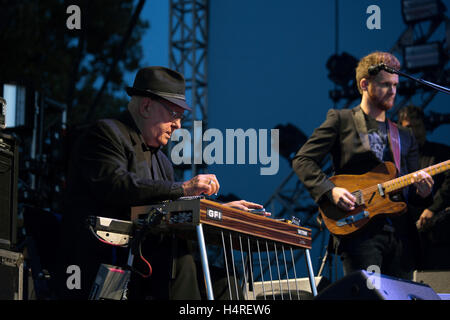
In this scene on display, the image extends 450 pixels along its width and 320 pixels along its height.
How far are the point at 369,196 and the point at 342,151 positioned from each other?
36 centimetres

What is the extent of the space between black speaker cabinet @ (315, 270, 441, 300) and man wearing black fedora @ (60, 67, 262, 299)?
0.65 metres

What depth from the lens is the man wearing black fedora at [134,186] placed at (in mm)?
2633

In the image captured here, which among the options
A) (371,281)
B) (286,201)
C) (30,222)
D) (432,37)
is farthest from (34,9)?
(371,281)

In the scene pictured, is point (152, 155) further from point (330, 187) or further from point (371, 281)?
point (371, 281)

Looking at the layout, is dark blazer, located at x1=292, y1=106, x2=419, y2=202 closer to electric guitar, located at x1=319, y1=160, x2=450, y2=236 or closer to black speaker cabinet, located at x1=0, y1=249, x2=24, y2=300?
electric guitar, located at x1=319, y1=160, x2=450, y2=236

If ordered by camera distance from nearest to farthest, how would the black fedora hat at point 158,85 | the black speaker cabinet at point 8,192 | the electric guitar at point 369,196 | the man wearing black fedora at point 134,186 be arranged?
the man wearing black fedora at point 134,186 → the black speaker cabinet at point 8,192 → the black fedora hat at point 158,85 → the electric guitar at point 369,196

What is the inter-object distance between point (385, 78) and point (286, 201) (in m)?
5.38

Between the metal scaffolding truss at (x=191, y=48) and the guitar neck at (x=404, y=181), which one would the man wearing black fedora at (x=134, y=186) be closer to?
the guitar neck at (x=404, y=181)

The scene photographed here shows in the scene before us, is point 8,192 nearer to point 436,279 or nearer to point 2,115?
point 2,115

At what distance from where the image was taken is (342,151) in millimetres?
3965

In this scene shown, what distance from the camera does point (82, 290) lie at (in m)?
2.80

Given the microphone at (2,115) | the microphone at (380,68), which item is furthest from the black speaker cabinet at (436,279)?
the microphone at (2,115)

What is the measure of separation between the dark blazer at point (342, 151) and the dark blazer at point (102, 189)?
128 centimetres

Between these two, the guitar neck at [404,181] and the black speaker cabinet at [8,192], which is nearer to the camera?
the black speaker cabinet at [8,192]
